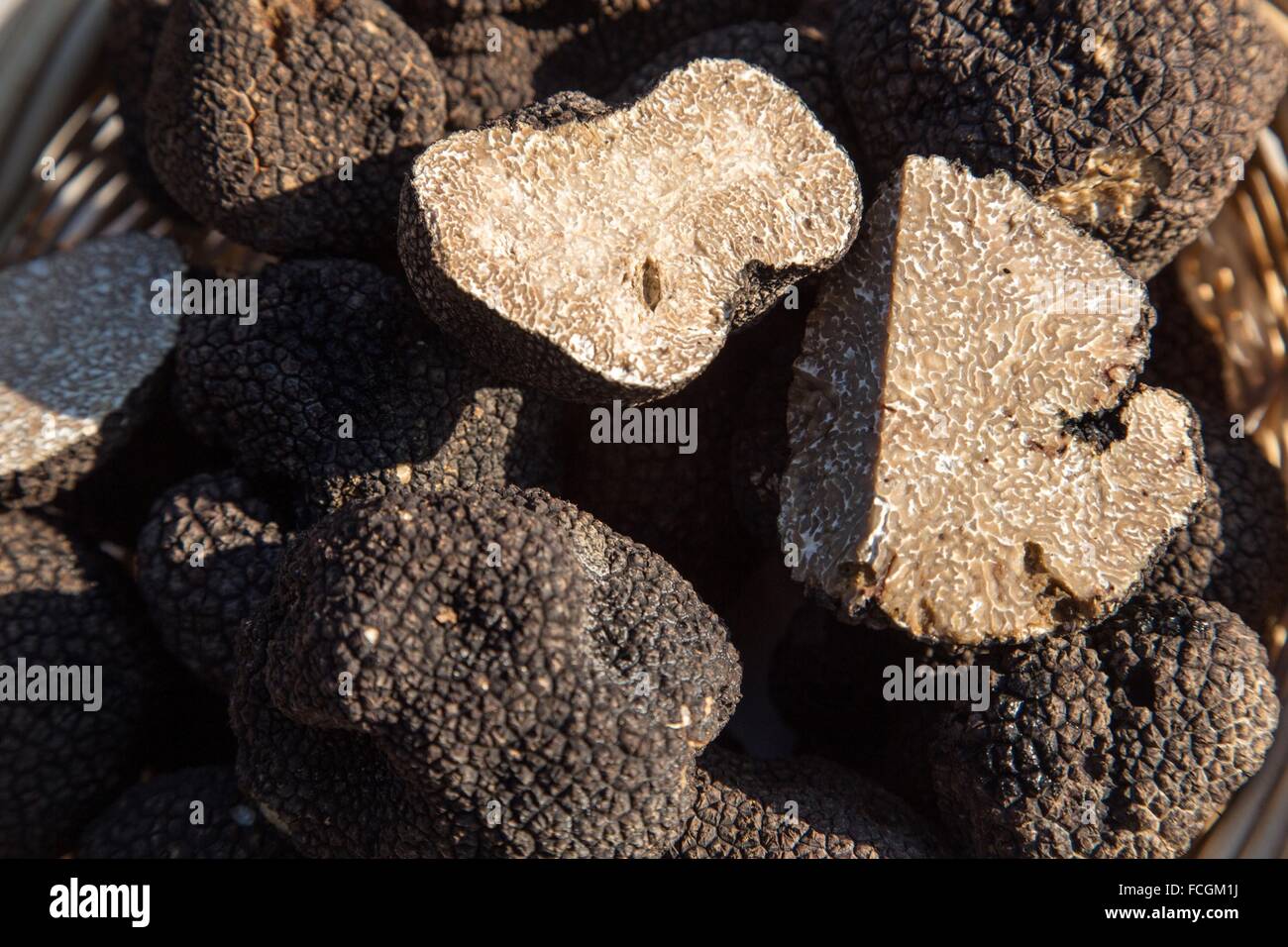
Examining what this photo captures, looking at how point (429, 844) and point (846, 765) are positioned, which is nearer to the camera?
point (429, 844)

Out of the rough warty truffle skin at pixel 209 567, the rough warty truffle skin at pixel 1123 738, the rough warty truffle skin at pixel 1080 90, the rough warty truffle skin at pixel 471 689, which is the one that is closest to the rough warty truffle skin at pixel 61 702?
the rough warty truffle skin at pixel 209 567

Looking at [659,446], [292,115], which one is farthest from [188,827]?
[292,115]

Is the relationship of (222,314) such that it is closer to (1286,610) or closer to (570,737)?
(570,737)

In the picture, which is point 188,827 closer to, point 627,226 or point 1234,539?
point 627,226

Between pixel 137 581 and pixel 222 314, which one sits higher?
pixel 222 314

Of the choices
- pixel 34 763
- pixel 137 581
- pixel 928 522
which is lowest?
pixel 34 763

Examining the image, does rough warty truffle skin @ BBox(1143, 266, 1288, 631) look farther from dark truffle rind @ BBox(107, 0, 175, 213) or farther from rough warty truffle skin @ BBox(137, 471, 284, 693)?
dark truffle rind @ BBox(107, 0, 175, 213)

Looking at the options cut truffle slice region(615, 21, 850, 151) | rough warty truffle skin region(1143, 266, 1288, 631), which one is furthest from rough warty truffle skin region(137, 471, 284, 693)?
rough warty truffle skin region(1143, 266, 1288, 631)

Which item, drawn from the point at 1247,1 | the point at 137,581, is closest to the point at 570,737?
the point at 137,581
